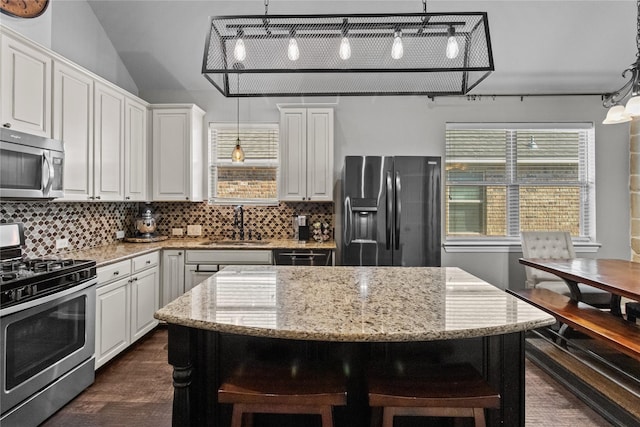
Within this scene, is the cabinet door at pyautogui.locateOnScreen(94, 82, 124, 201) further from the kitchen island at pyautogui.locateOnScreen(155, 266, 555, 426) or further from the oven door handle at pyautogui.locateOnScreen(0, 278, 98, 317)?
the kitchen island at pyautogui.locateOnScreen(155, 266, 555, 426)

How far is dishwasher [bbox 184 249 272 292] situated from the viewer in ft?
11.9

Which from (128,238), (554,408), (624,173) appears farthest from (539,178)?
(128,238)

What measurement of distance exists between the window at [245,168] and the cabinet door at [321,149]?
57 centimetres

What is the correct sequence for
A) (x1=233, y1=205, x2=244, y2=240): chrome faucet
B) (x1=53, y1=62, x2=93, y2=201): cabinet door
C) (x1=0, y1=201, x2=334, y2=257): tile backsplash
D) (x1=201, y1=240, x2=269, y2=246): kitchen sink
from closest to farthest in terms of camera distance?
(x1=53, y1=62, x2=93, y2=201): cabinet door, (x1=0, y1=201, x2=334, y2=257): tile backsplash, (x1=201, y1=240, x2=269, y2=246): kitchen sink, (x1=233, y1=205, x2=244, y2=240): chrome faucet

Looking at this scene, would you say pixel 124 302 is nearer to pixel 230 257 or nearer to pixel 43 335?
pixel 43 335

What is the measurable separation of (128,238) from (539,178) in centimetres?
495

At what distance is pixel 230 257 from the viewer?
3639 mm

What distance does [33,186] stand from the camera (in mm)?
2350

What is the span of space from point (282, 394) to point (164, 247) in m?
A: 2.81

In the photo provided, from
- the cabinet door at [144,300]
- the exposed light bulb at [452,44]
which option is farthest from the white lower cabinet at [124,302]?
the exposed light bulb at [452,44]

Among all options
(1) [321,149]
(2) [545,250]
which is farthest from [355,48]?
(2) [545,250]

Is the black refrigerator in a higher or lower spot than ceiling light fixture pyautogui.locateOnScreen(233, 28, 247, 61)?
lower

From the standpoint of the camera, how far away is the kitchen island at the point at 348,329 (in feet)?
3.93

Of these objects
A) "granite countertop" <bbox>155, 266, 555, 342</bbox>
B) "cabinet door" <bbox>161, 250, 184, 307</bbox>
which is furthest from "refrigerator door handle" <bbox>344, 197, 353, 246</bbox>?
"cabinet door" <bbox>161, 250, 184, 307</bbox>
